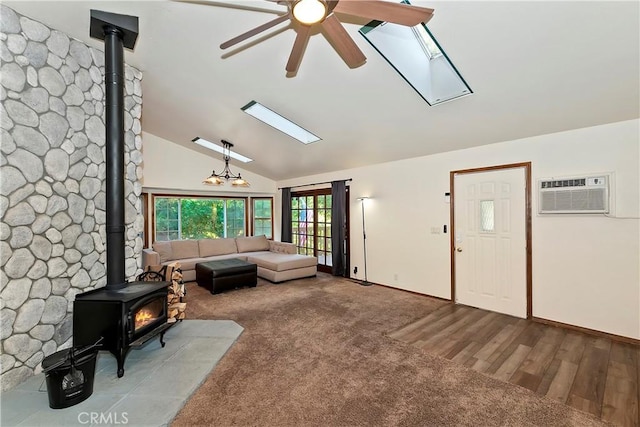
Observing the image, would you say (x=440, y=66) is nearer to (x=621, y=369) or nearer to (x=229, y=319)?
(x=621, y=369)

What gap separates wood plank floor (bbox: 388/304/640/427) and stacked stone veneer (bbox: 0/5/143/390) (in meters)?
3.25

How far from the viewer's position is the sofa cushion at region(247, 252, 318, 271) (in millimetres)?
5492

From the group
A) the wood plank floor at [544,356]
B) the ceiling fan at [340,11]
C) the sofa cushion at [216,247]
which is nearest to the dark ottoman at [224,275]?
the sofa cushion at [216,247]

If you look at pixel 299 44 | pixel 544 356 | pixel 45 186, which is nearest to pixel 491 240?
pixel 544 356

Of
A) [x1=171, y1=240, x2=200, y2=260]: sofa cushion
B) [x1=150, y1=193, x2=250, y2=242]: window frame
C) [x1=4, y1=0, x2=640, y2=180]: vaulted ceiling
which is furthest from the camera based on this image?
[x1=150, y1=193, x2=250, y2=242]: window frame

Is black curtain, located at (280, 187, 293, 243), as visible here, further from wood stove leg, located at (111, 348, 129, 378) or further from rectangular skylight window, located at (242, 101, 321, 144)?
wood stove leg, located at (111, 348, 129, 378)

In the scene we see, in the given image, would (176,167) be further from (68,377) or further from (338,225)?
(68,377)

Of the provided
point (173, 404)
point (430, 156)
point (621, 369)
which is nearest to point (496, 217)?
point (430, 156)

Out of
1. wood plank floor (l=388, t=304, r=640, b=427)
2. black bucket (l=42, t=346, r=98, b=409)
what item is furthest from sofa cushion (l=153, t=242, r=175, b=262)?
wood plank floor (l=388, t=304, r=640, b=427)

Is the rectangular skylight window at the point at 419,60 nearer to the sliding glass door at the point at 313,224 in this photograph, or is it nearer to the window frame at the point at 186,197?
the sliding glass door at the point at 313,224

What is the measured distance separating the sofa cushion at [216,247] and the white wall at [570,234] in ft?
13.6

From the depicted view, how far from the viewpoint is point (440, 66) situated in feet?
9.96

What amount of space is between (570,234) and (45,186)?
5.33 meters

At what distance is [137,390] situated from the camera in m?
2.13
